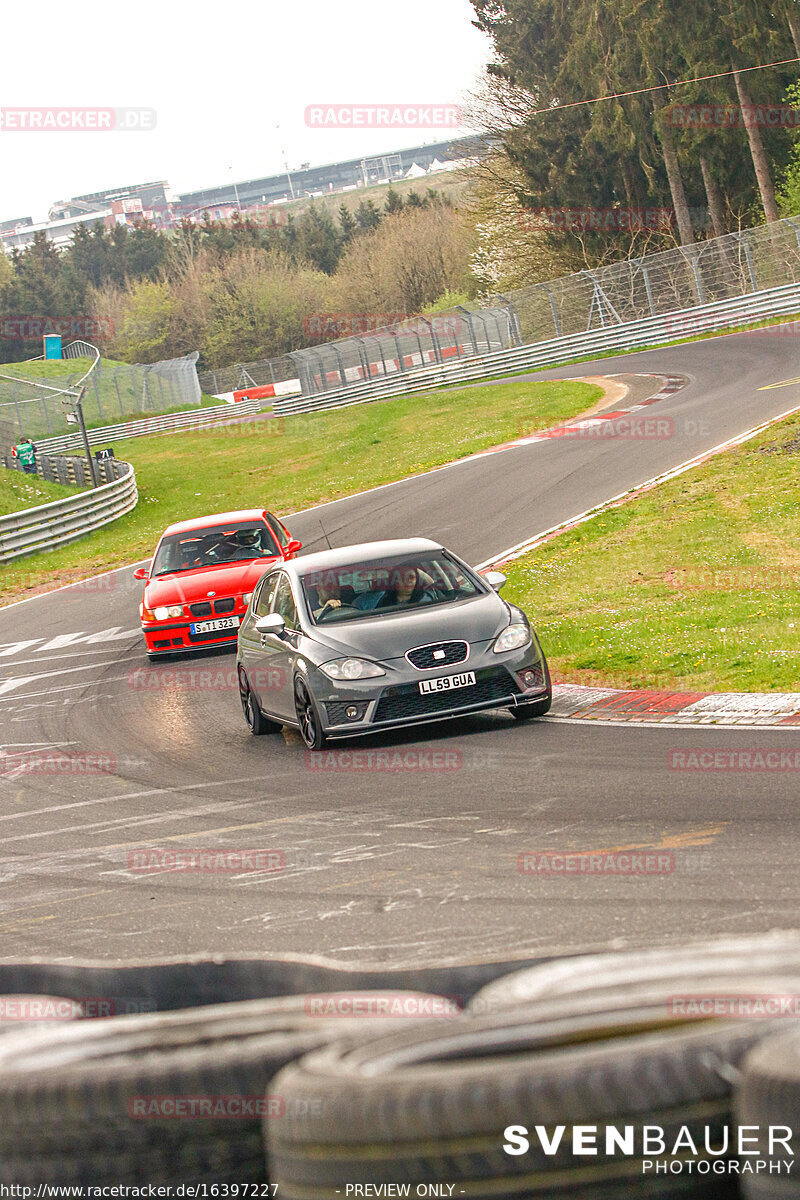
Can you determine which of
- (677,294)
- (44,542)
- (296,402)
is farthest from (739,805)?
(296,402)

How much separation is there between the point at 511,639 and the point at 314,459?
33.0m

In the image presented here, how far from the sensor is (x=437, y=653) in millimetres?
10062

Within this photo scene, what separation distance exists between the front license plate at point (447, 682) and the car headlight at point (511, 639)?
1.07 feet

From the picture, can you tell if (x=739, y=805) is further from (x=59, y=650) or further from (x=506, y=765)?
(x=59, y=650)

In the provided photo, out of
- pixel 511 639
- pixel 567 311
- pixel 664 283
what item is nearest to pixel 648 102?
pixel 664 283

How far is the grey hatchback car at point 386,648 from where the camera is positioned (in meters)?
9.98

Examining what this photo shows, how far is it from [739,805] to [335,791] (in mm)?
2955

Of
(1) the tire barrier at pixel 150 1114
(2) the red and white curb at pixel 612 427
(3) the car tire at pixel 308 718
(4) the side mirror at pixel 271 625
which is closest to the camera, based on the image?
(1) the tire barrier at pixel 150 1114

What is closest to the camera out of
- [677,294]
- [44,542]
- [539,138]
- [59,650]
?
[59,650]

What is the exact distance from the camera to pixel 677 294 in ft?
164

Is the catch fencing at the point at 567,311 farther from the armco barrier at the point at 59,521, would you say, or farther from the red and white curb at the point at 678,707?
the red and white curb at the point at 678,707

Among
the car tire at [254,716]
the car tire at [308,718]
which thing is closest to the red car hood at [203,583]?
the car tire at [254,716]

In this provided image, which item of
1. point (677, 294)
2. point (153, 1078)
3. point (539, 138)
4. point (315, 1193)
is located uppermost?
point (539, 138)

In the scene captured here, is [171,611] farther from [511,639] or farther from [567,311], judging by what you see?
[567,311]
